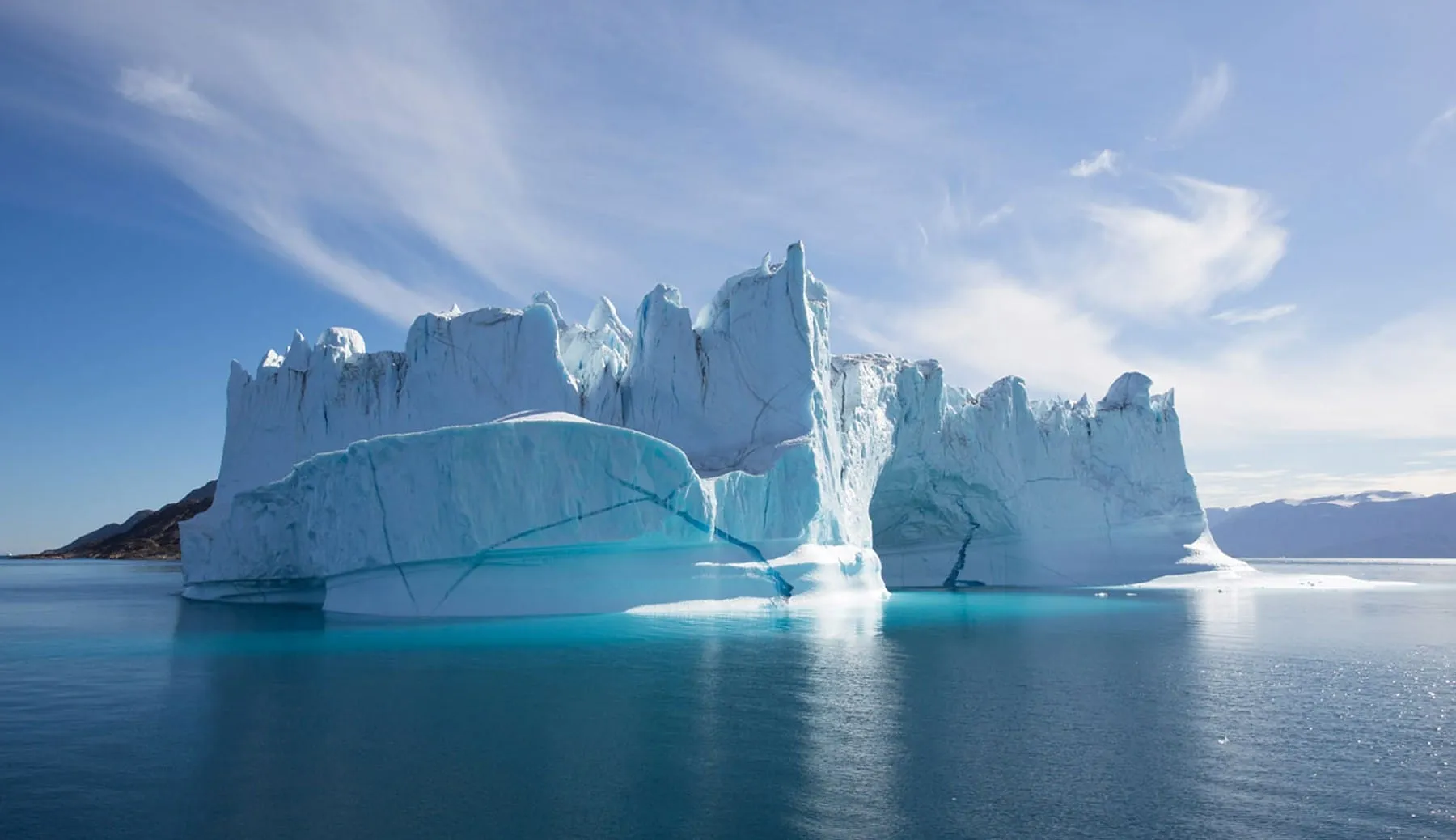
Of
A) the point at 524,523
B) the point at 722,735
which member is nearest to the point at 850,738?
the point at 722,735

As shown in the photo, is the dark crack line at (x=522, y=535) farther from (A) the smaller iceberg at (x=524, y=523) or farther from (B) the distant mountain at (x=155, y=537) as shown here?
(B) the distant mountain at (x=155, y=537)

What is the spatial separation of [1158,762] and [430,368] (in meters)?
22.0

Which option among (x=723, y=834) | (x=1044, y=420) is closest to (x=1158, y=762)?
(x=723, y=834)

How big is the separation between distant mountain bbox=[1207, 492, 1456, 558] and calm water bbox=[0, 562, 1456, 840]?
3705 inches

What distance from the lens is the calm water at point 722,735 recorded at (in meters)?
5.50

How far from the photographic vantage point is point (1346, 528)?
9631 cm

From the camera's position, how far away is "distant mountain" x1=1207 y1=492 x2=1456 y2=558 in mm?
90688

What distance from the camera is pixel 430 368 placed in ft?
82.6

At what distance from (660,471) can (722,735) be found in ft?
31.8

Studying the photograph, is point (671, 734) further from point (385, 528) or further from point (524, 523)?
point (385, 528)

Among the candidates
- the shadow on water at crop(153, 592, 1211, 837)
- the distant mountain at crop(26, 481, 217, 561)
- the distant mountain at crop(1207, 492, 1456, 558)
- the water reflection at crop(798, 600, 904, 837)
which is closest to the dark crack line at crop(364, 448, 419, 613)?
the shadow on water at crop(153, 592, 1211, 837)

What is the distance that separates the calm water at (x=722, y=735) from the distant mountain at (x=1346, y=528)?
309ft

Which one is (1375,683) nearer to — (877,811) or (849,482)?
(877,811)

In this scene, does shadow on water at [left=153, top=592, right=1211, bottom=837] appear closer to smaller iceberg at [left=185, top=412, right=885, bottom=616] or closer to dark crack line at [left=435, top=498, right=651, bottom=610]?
dark crack line at [left=435, top=498, right=651, bottom=610]
